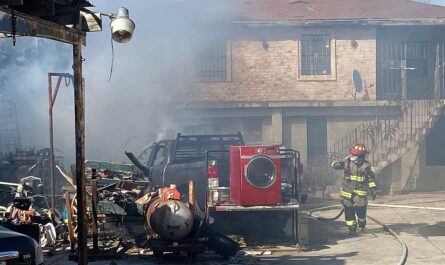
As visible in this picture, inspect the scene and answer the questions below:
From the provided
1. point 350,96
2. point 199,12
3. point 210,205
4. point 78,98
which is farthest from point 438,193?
point 78,98

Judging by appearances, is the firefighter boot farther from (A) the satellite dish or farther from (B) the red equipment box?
(A) the satellite dish

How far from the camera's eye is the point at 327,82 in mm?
22766

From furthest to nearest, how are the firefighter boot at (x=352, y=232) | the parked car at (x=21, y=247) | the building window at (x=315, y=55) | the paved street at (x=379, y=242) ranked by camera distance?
the building window at (x=315, y=55)
the firefighter boot at (x=352, y=232)
the paved street at (x=379, y=242)
the parked car at (x=21, y=247)

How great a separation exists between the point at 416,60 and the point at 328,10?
3.85 metres

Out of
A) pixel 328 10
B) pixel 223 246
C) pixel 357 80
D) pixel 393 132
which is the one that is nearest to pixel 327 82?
pixel 357 80

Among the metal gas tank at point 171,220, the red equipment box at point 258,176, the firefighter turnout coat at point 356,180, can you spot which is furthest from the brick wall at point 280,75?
the metal gas tank at point 171,220

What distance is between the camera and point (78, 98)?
7434mm

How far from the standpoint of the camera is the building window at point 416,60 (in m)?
23.4

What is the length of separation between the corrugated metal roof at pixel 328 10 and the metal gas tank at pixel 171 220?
45.0 feet

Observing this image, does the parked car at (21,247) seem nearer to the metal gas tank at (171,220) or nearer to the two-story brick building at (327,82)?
the metal gas tank at (171,220)

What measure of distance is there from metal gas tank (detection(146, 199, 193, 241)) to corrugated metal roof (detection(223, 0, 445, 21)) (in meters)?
13.7

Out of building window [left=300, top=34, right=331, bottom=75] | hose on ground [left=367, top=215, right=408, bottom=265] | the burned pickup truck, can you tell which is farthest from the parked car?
building window [left=300, top=34, right=331, bottom=75]

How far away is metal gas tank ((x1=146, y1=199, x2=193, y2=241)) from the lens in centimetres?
966

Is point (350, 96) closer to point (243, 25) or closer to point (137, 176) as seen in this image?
point (243, 25)
